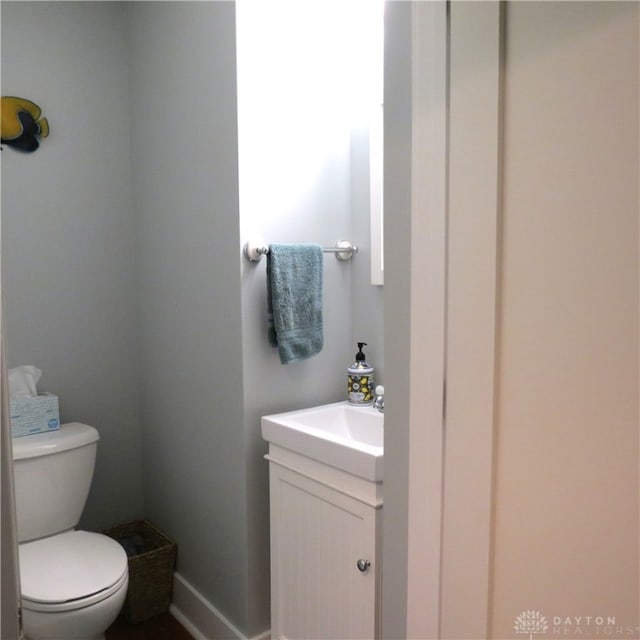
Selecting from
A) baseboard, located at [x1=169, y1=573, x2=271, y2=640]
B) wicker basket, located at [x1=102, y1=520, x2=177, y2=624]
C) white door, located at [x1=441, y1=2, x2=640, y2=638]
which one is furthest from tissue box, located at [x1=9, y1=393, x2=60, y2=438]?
white door, located at [x1=441, y1=2, x2=640, y2=638]

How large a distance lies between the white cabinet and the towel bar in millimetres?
617

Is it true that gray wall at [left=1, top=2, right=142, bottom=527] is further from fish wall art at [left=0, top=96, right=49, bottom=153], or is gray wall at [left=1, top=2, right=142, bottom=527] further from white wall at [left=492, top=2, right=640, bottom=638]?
white wall at [left=492, top=2, right=640, bottom=638]

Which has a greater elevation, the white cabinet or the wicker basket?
the white cabinet

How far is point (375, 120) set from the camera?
1.95m

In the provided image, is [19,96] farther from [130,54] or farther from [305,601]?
[305,601]

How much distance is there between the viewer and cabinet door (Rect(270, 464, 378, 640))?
143 centimetres

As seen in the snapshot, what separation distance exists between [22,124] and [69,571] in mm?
1612

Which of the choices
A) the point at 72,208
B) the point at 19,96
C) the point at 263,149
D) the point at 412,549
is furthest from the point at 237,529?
the point at 19,96

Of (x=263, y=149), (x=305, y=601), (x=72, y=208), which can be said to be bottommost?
(x=305, y=601)

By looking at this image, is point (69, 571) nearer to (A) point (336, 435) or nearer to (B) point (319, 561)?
(B) point (319, 561)

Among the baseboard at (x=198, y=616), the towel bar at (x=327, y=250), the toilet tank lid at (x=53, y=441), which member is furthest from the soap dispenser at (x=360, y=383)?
the toilet tank lid at (x=53, y=441)

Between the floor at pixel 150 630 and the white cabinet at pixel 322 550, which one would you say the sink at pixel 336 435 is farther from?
the floor at pixel 150 630

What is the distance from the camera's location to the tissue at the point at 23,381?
205cm

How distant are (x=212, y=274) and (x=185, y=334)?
0.31m
